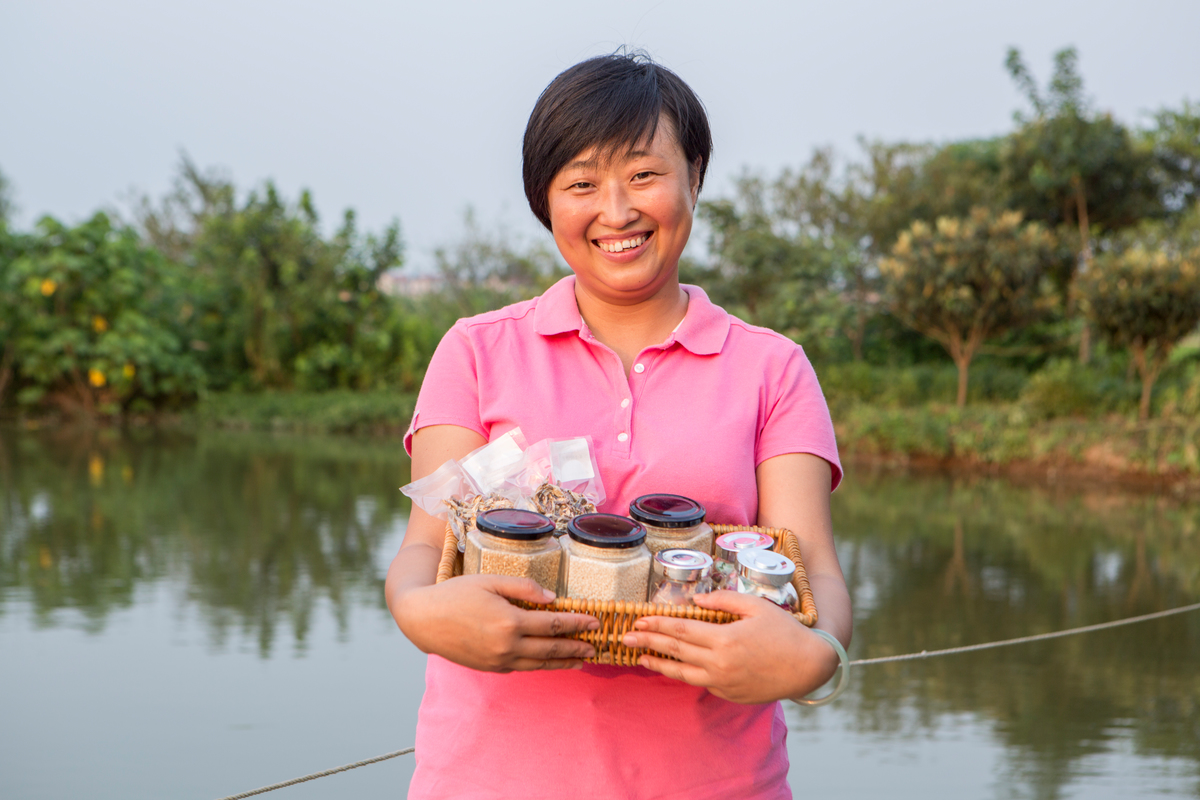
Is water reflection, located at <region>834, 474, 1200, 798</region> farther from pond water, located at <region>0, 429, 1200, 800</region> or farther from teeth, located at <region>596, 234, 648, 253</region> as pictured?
teeth, located at <region>596, 234, 648, 253</region>

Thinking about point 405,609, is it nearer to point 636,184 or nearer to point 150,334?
point 636,184

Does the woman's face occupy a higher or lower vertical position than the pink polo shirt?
higher

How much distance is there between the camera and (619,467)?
118 cm

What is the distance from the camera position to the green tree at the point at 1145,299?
11.7 meters

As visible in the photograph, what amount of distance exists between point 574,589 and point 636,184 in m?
0.47

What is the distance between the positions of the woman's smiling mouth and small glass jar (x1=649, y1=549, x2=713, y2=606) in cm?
37

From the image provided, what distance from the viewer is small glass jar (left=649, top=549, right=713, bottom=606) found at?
1.04 metres

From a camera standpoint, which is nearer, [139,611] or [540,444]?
[540,444]

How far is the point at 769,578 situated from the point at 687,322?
14.0 inches

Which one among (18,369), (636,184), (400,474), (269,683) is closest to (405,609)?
(636,184)

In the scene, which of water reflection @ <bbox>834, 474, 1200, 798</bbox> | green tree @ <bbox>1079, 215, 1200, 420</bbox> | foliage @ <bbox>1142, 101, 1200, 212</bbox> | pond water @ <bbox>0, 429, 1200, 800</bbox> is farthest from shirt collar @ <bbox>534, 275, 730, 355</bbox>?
foliage @ <bbox>1142, 101, 1200, 212</bbox>

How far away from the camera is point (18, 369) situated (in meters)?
17.8

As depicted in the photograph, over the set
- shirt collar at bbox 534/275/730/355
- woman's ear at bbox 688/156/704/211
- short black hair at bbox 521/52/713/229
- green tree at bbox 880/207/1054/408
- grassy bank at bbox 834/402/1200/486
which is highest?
green tree at bbox 880/207/1054/408

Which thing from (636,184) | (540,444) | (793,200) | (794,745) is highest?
(793,200)
